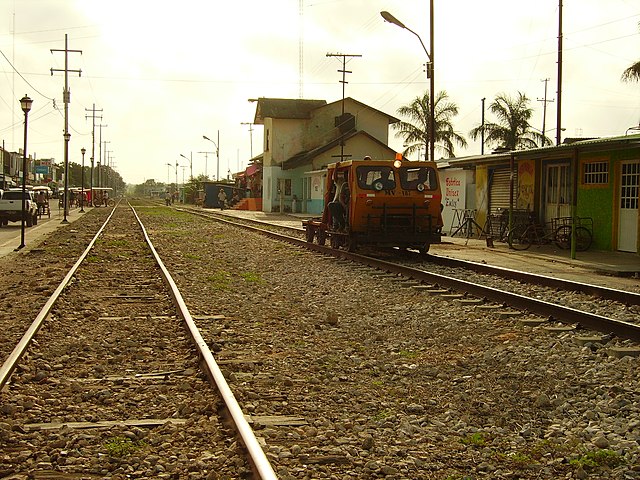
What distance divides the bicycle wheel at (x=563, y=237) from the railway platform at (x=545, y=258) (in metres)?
0.20

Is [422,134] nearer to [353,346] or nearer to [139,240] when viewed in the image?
[139,240]

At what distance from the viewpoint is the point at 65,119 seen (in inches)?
1938

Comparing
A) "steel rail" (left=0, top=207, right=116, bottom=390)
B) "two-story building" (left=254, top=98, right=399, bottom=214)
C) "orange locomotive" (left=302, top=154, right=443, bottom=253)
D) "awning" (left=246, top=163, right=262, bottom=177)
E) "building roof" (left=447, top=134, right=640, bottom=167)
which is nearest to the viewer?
"steel rail" (left=0, top=207, right=116, bottom=390)

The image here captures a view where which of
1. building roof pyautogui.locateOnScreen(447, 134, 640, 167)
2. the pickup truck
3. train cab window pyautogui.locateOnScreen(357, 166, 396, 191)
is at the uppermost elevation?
building roof pyautogui.locateOnScreen(447, 134, 640, 167)

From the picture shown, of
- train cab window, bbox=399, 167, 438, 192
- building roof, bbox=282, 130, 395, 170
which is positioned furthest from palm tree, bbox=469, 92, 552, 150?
train cab window, bbox=399, 167, 438, 192

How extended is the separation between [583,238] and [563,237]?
29.6 inches

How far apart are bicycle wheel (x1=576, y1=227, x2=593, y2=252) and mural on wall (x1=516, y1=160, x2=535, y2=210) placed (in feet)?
9.51

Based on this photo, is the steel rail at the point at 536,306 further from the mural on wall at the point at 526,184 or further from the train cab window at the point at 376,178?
the mural on wall at the point at 526,184

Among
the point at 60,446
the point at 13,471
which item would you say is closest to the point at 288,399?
the point at 60,446

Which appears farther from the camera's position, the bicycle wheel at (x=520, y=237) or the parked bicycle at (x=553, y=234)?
the bicycle wheel at (x=520, y=237)

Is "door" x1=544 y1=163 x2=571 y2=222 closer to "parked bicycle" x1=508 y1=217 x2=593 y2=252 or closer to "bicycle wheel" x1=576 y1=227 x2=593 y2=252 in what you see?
"parked bicycle" x1=508 y1=217 x2=593 y2=252

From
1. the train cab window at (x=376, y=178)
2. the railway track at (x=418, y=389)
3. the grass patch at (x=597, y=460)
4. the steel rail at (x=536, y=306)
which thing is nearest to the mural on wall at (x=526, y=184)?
the train cab window at (x=376, y=178)

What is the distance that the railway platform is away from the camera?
1559 centimetres

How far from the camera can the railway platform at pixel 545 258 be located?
1559cm
